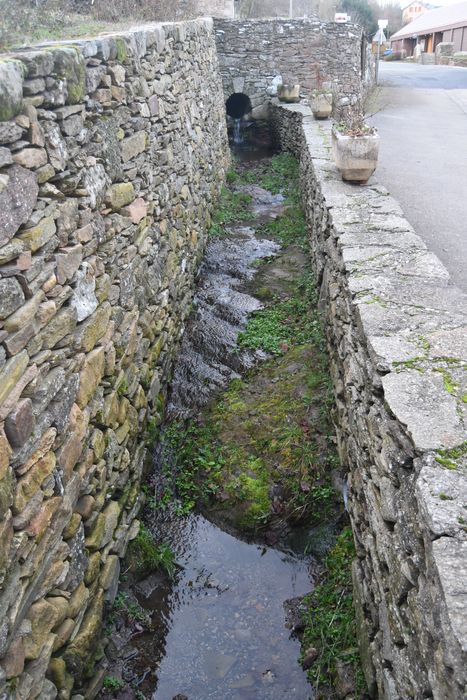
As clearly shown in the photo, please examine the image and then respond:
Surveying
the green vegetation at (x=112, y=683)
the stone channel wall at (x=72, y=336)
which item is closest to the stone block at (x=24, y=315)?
the stone channel wall at (x=72, y=336)

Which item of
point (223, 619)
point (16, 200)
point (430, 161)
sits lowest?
point (223, 619)

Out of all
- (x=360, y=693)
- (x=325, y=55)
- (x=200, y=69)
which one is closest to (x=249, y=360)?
(x=360, y=693)

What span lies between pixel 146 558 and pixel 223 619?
664 mm

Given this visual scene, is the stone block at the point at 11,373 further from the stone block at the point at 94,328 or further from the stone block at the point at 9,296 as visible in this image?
the stone block at the point at 94,328

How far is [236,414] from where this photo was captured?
5.16 meters

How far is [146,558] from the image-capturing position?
13.2 ft

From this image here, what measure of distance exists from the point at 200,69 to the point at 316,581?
7780 millimetres

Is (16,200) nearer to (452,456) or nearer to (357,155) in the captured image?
(452,456)

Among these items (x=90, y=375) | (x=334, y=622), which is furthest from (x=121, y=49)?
(x=334, y=622)

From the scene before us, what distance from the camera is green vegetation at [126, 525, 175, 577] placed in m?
3.99

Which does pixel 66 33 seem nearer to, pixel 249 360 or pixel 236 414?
pixel 249 360

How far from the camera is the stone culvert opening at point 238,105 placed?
51.3ft

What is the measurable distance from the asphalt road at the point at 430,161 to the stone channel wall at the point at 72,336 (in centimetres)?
271

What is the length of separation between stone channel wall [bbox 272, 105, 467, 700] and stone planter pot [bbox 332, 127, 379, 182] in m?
1.09
